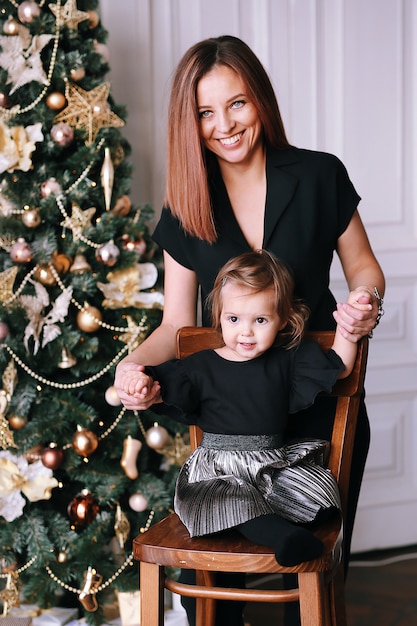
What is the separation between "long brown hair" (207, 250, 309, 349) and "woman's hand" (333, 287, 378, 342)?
0.10 m

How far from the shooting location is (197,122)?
1.73 m

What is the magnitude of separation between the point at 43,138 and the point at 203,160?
0.59 meters

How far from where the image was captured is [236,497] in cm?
153

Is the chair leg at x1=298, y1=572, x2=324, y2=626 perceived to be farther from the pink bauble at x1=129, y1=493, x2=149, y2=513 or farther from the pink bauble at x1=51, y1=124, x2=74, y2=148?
the pink bauble at x1=51, y1=124, x2=74, y2=148

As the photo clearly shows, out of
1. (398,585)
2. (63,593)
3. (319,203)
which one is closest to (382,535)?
(398,585)

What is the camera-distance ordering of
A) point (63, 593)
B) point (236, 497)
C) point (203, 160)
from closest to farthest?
1. point (236, 497)
2. point (203, 160)
3. point (63, 593)

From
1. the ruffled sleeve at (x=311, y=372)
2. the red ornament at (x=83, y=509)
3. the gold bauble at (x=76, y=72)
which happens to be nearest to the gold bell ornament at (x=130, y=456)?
the red ornament at (x=83, y=509)

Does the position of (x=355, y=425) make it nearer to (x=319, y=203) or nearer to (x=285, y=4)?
(x=319, y=203)

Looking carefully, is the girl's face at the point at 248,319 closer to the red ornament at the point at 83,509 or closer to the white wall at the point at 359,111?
the red ornament at the point at 83,509

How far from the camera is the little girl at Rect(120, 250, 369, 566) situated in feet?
5.17

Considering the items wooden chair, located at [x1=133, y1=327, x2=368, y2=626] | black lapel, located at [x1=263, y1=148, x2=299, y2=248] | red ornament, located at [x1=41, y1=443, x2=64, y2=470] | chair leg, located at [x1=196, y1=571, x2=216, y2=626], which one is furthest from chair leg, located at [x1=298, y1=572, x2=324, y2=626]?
red ornament, located at [x1=41, y1=443, x2=64, y2=470]

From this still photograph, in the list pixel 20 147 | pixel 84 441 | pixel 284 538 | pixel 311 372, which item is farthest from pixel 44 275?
pixel 284 538

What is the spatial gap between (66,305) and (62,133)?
16.7 inches

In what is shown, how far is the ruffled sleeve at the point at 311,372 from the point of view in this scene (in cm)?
164
